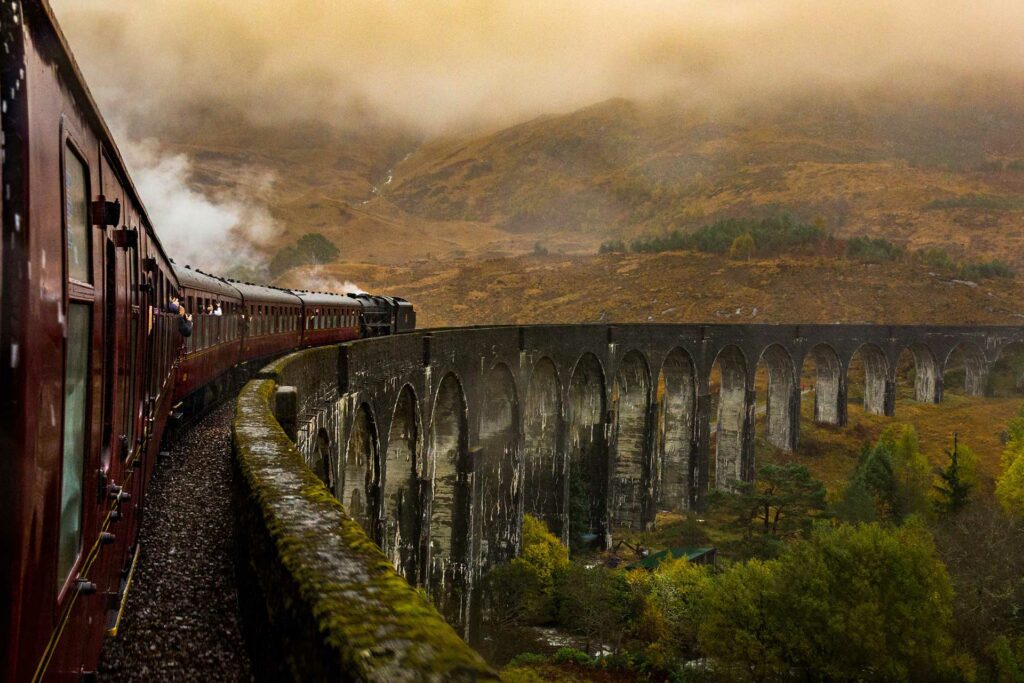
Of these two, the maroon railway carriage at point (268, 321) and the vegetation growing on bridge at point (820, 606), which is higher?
the maroon railway carriage at point (268, 321)

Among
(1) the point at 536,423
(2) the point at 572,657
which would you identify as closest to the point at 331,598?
(1) the point at 536,423

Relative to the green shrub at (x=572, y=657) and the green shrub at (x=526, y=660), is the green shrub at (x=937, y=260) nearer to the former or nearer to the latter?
the green shrub at (x=572, y=657)

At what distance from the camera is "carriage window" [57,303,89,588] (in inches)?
88.0

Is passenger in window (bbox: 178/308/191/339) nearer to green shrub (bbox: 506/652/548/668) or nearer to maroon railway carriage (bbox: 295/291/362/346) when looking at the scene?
maroon railway carriage (bbox: 295/291/362/346)

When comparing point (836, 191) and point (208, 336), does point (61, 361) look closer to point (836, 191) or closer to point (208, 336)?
point (208, 336)

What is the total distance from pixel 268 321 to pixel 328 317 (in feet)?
15.6

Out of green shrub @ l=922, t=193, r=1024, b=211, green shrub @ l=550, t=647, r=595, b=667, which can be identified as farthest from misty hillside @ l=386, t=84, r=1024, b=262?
green shrub @ l=550, t=647, r=595, b=667

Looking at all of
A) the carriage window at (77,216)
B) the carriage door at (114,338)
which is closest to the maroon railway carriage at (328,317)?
the carriage door at (114,338)

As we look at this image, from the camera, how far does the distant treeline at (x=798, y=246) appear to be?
7481cm

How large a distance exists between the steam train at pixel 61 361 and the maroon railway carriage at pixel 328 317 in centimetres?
1436

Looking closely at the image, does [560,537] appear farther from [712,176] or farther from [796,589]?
[712,176]

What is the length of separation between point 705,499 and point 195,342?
92.6 feet

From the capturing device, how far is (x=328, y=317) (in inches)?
812

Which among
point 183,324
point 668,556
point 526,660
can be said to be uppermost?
point 183,324
